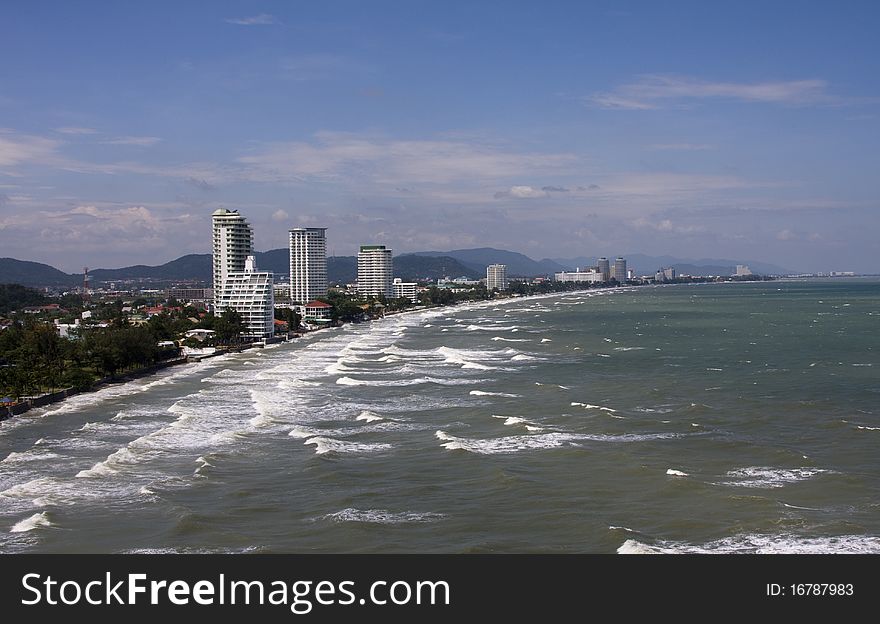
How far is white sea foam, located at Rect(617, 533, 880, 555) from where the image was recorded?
20.8m

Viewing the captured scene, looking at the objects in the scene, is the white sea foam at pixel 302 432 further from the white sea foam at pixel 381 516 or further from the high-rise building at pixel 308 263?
the high-rise building at pixel 308 263

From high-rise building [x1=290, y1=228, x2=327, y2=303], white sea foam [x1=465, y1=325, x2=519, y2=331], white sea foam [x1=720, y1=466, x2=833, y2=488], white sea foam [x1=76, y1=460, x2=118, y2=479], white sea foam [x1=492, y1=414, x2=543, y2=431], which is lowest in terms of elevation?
white sea foam [x1=720, y1=466, x2=833, y2=488]

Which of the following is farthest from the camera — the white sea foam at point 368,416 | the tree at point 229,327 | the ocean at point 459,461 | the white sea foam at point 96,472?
the tree at point 229,327

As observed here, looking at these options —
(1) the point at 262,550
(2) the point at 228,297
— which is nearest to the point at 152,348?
(2) the point at 228,297

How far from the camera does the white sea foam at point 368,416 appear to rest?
39.2 m

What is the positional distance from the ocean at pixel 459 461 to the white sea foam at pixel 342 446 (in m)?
0.19

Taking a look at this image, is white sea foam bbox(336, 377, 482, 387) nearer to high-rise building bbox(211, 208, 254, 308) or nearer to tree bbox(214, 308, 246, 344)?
tree bbox(214, 308, 246, 344)

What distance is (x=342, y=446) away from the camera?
33.7 meters

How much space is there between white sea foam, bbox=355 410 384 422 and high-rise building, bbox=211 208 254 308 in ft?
276

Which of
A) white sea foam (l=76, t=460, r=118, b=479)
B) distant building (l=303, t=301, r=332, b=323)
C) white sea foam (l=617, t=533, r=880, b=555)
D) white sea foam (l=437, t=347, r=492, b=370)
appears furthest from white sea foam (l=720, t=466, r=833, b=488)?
distant building (l=303, t=301, r=332, b=323)

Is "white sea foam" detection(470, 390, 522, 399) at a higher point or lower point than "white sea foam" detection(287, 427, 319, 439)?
higher

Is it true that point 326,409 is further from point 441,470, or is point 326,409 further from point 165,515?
point 165,515

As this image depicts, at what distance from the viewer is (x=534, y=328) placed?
105 meters

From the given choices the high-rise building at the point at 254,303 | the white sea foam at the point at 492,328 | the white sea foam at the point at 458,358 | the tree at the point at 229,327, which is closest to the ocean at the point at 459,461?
the white sea foam at the point at 458,358
